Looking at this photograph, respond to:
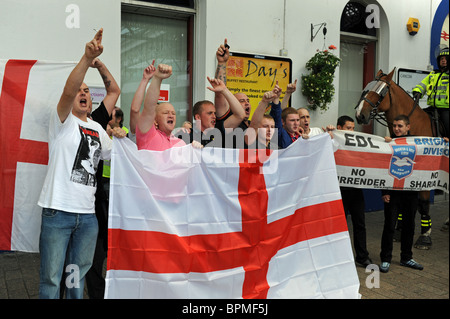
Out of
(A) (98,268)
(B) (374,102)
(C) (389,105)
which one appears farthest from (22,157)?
(C) (389,105)

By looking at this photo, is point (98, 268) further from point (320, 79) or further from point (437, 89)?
point (437, 89)

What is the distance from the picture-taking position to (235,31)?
6863mm

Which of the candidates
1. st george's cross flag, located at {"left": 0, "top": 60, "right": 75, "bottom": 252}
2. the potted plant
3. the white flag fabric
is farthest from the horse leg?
st george's cross flag, located at {"left": 0, "top": 60, "right": 75, "bottom": 252}

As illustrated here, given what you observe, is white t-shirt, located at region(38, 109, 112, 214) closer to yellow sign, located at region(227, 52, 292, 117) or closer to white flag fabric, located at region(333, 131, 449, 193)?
white flag fabric, located at region(333, 131, 449, 193)

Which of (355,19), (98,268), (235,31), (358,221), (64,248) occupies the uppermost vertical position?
(355,19)

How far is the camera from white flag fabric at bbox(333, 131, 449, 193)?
197 inches

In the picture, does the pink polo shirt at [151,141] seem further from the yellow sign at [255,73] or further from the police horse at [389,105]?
the police horse at [389,105]

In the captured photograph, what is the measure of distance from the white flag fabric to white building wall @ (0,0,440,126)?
2.60 metres

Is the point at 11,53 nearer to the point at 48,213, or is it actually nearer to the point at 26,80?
A: the point at 26,80

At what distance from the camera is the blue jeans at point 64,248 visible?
289 centimetres

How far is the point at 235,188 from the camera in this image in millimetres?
3506

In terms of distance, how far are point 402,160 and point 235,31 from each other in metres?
3.31
